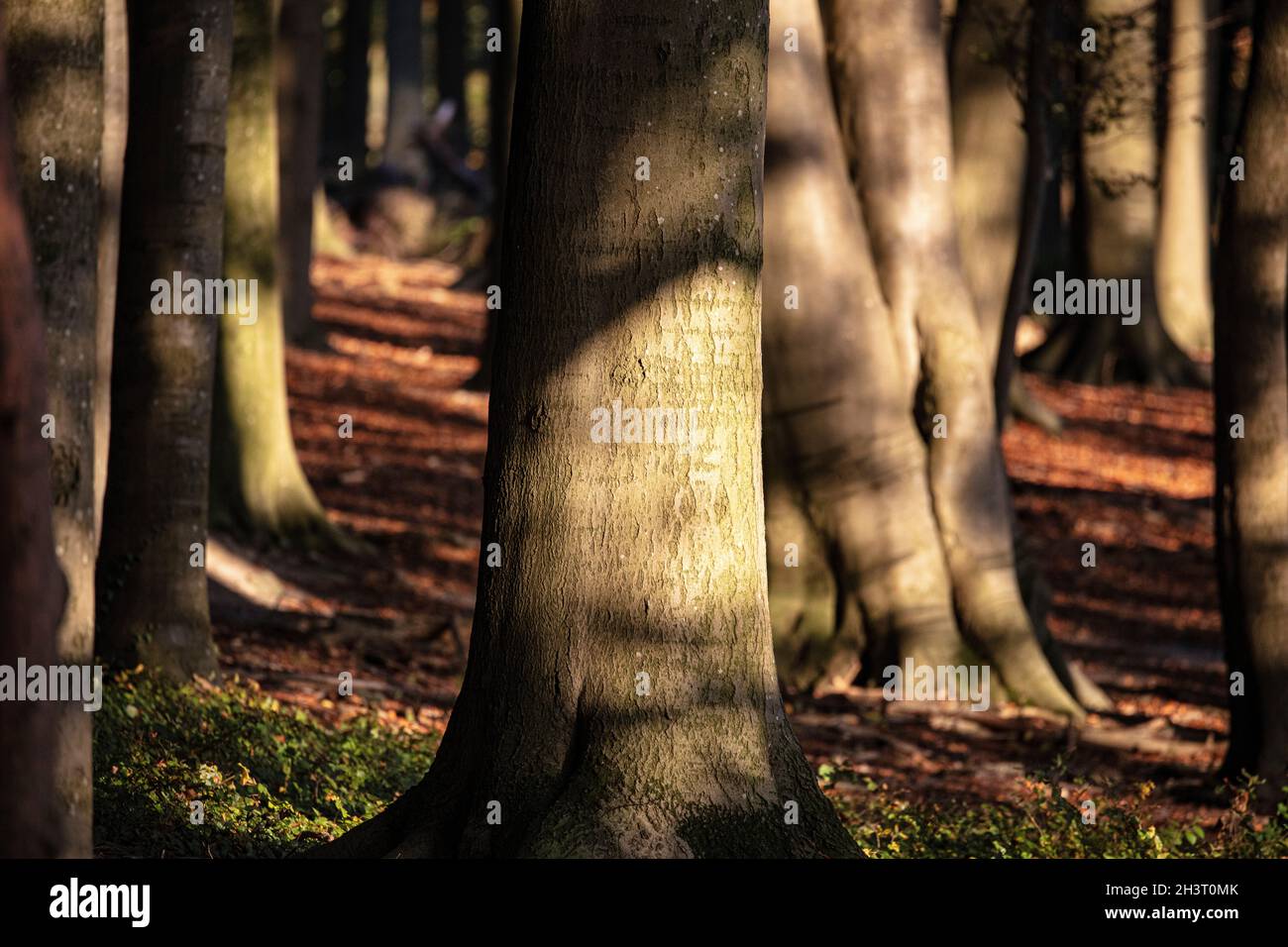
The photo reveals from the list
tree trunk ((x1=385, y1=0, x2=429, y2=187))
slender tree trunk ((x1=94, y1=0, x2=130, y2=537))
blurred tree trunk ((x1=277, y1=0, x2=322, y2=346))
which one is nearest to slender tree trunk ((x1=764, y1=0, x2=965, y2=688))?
slender tree trunk ((x1=94, y1=0, x2=130, y2=537))

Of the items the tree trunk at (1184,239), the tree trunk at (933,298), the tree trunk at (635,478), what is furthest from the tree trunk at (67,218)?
the tree trunk at (1184,239)

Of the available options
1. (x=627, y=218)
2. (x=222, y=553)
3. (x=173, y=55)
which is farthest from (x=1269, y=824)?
(x=222, y=553)

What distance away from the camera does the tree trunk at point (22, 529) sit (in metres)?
3.00

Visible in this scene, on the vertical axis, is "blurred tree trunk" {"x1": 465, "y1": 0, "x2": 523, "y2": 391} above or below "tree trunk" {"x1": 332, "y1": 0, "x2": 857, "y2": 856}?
above

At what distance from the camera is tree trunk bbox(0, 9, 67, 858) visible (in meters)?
3.00

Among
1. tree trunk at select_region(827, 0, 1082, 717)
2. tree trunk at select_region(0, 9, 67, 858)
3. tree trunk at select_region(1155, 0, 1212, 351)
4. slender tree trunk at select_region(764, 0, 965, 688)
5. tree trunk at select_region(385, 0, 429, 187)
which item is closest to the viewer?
tree trunk at select_region(0, 9, 67, 858)

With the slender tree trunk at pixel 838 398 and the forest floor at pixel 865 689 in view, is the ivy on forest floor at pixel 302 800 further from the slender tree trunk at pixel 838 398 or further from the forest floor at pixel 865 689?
the slender tree trunk at pixel 838 398

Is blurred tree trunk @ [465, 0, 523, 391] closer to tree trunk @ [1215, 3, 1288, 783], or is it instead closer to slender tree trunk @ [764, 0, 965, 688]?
slender tree trunk @ [764, 0, 965, 688]

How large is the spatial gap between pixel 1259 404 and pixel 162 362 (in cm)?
528

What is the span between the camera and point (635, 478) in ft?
15.8

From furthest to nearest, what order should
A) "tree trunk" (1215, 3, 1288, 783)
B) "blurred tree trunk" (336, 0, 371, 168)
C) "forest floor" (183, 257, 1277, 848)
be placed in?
"blurred tree trunk" (336, 0, 371, 168), "forest floor" (183, 257, 1277, 848), "tree trunk" (1215, 3, 1288, 783)

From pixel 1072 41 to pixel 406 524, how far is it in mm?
6614

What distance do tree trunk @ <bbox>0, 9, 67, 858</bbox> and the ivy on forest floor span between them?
2.26 meters

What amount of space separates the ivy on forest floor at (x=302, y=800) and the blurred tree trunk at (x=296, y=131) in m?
12.2
